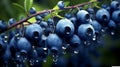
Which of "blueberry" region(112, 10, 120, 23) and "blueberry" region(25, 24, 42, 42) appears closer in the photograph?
"blueberry" region(25, 24, 42, 42)

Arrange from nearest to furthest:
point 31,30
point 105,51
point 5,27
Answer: point 31,30 < point 5,27 < point 105,51

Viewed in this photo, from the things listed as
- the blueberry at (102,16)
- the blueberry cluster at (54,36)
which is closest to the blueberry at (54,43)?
the blueberry cluster at (54,36)

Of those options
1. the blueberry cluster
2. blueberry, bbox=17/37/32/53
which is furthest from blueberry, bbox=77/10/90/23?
blueberry, bbox=17/37/32/53

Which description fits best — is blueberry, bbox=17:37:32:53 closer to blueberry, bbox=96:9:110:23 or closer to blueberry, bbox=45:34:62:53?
blueberry, bbox=45:34:62:53

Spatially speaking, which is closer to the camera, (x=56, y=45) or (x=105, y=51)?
(x=56, y=45)

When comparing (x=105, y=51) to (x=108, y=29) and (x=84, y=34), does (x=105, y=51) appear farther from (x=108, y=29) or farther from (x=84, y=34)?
(x=84, y=34)

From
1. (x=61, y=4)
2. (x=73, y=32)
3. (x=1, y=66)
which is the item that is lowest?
(x=1, y=66)

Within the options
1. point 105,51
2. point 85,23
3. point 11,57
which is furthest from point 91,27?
point 105,51
